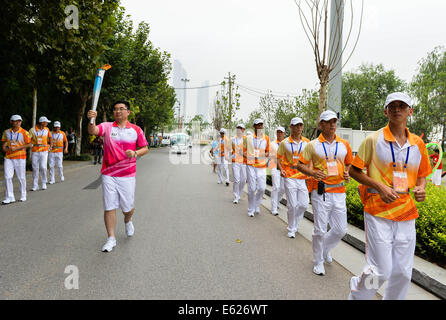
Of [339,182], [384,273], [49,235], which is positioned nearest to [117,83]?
[49,235]

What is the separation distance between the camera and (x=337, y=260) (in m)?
4.47

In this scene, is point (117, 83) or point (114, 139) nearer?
Answer: point (114, 139)

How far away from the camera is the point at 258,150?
7.46 m

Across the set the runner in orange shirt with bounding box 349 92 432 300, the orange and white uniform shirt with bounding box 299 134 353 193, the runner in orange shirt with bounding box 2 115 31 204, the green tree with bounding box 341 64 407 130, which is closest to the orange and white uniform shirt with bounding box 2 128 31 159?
the runner in orange shirt with bounding box 2 115 31 204

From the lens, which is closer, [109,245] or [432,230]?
[432,230]

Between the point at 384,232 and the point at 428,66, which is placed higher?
the point at 428,66


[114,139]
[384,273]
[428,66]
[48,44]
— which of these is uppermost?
[428,66]

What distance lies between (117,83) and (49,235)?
17591 millimetres

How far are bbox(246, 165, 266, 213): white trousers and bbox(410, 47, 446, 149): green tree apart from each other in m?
36.9

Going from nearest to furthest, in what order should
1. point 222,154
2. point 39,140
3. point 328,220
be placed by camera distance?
1. point 328,220
2. point 39,140
3. point 222,154

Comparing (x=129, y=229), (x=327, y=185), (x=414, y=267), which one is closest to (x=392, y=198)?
(x=327, y=185)

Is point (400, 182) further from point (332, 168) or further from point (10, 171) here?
point (10, 171)

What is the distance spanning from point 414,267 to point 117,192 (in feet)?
13.0
